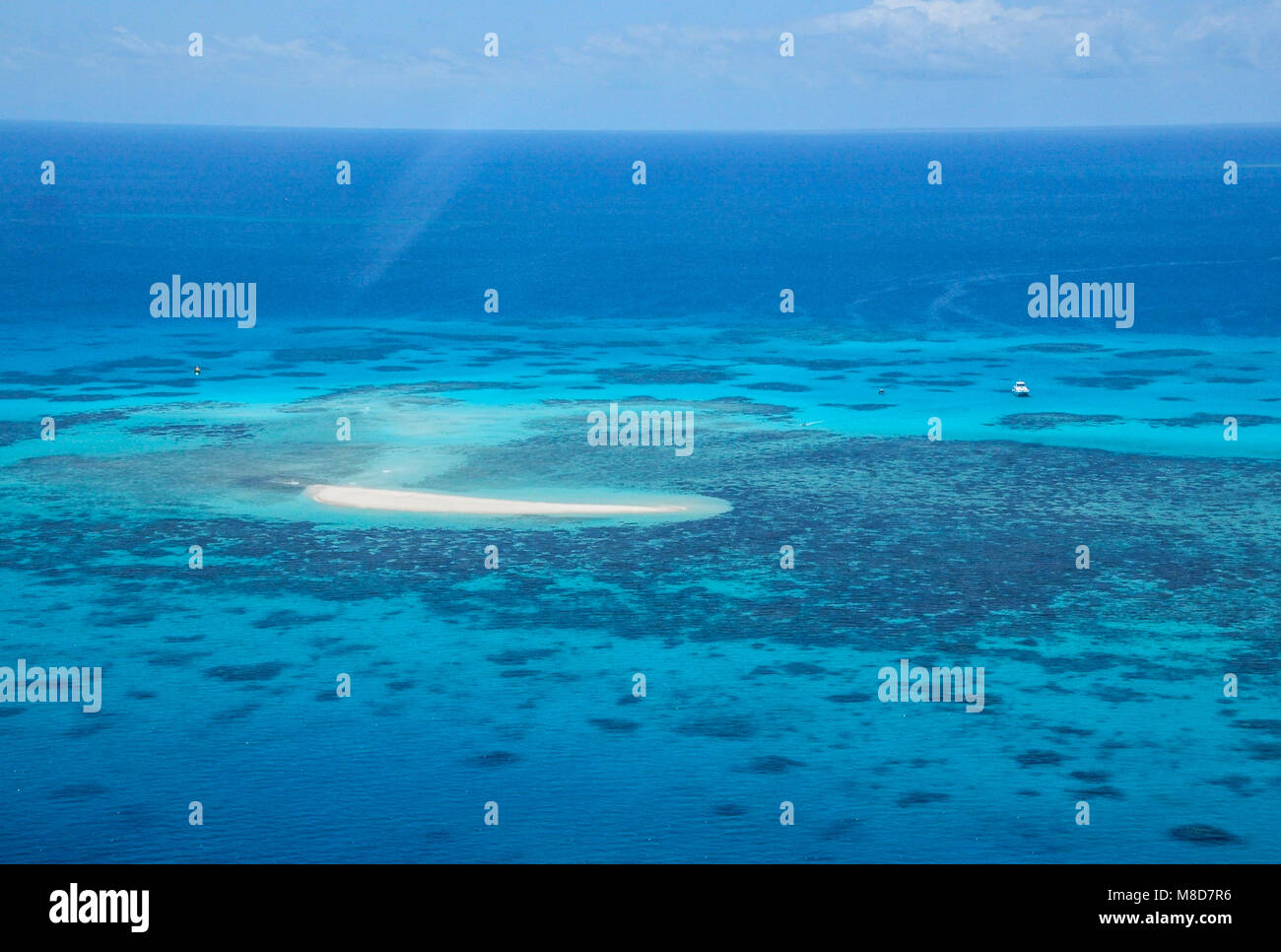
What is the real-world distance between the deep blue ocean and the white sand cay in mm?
1050

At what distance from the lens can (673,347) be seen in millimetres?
92125

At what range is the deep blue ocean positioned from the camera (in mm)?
30391

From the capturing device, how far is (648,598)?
43438mm

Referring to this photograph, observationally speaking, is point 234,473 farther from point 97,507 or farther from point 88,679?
point 88,679

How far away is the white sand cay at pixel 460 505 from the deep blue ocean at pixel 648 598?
1050 millimetres

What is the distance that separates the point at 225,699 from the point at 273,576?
368 inches

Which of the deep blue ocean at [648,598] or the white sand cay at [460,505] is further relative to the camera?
the white sand cay at [460,505]

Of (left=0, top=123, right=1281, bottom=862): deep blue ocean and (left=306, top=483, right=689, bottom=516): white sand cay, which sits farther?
(left=306, top=483, right=689, bottom=516): white sand cay

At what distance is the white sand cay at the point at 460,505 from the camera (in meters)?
52.1

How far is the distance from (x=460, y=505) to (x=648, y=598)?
11690 mm

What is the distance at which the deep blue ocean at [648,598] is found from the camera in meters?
30.4
